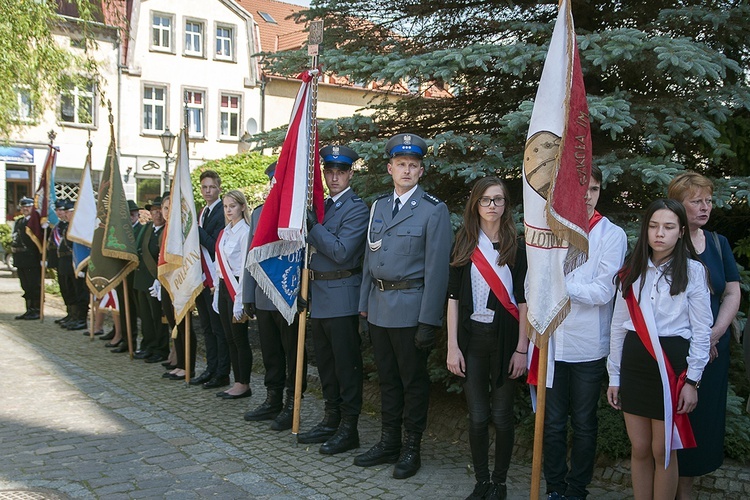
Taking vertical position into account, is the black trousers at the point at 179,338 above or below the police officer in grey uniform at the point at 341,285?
below

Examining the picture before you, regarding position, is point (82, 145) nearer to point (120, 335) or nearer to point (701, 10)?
point (120, 335)

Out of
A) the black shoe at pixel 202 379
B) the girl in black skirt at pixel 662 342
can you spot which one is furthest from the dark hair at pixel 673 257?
the black shoe at pixel 202 379

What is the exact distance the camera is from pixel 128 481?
492 centimetres

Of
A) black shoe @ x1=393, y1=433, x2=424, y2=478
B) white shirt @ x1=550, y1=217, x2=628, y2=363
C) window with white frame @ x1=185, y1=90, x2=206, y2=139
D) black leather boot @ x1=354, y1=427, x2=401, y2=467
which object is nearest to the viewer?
white shirt @ x1=550, y1=217, x2=628, y2=363

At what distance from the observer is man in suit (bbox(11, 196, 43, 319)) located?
43.5ft

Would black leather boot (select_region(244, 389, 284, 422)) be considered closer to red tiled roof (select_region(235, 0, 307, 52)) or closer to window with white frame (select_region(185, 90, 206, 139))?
window with white frame (select_region(185, 90, 206, 139))

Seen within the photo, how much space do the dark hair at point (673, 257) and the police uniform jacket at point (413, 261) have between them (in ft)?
4.30

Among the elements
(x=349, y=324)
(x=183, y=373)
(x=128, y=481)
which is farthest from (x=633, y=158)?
(x=183, y=373)

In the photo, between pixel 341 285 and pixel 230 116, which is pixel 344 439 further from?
pixel 230 116

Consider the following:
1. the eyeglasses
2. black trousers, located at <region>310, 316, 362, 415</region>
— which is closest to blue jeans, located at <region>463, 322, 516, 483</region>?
the eyeglasses

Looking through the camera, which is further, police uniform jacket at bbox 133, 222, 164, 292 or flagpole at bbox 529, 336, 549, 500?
police uniform jacket at bbox 133, 222, 164, 292

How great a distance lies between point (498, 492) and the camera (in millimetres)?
4520

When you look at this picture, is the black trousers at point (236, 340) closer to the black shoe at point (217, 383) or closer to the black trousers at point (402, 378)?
the black shoe at point (217, 383)

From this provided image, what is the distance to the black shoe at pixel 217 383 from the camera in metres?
7.79
